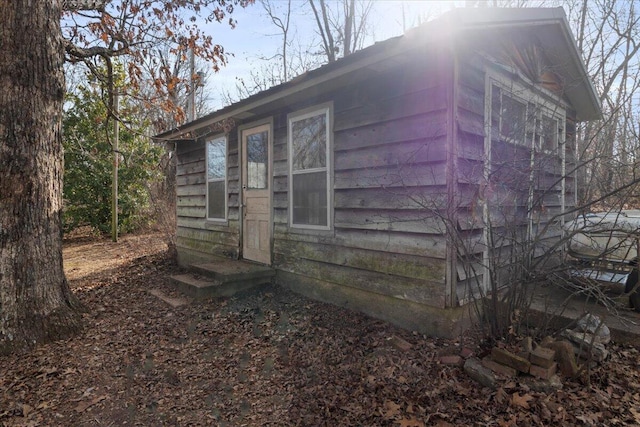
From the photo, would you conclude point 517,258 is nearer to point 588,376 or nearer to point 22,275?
point 588,376

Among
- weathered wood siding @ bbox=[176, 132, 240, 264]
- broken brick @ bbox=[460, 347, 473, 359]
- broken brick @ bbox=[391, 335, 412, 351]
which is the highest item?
weathered wood siding @ bbox=[176, 132, 240, 264]

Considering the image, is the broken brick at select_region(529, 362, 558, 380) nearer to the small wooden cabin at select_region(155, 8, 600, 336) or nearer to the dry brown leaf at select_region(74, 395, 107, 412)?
the small wooden cabin at select_region(155, 8, 600, 336)

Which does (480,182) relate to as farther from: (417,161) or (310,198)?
(310,198)

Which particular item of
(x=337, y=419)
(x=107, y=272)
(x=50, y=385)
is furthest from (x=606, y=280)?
(x=107, y=272)

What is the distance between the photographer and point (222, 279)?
5.18 m

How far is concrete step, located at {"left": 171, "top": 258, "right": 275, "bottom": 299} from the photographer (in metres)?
5.14

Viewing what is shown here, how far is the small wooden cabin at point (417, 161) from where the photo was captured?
3471 mm

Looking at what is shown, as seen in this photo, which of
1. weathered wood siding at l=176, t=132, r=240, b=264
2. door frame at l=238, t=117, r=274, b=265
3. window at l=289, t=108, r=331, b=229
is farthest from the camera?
weathered wood siding at l=176, t=132, r=240, b=264

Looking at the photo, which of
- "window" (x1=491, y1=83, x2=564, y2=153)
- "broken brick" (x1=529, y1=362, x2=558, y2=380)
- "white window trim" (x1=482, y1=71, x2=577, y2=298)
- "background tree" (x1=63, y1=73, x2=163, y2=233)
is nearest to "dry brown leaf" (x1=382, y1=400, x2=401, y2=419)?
"broken brick" (x1=529, y1=362, x2=558, y2=380)

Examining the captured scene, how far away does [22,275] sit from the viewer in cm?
390

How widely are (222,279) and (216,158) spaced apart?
2820 mm

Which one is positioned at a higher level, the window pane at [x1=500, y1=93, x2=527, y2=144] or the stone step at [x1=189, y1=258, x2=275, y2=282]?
the window pane at [x1=500, y1=93, x2=527, y2=144]

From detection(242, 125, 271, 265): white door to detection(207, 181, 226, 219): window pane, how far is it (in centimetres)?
77

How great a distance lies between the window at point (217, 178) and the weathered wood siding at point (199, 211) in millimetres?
151
